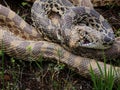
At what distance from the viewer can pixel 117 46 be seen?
210 inches

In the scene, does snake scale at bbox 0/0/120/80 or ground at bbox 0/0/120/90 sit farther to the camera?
snake scale at bbox 0/0/120/80

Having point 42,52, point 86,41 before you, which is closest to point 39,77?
point 42,52

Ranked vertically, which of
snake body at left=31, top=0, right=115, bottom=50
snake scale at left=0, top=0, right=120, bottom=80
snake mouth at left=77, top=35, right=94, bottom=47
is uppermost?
snake body at left=31, top=0, right=115, bottom=50

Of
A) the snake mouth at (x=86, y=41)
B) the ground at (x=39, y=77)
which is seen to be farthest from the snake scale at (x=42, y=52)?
the snake mouth at (x=86, y=41)

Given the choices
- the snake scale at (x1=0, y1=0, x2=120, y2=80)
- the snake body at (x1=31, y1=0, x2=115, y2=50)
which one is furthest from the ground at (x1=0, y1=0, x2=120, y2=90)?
the snake body at (x1=31, y1=0, x2=115, y2=50)

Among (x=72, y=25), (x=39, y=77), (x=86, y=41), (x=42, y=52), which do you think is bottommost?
(x=39, y=77)

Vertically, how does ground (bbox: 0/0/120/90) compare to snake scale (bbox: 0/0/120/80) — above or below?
below

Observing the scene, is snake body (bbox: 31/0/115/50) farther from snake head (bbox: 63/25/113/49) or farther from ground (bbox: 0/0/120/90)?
ground (bbox: 0/0/120/90)

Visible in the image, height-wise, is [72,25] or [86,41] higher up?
[72,25]

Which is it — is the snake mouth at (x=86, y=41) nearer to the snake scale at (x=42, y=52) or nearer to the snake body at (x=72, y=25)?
the snake body at (x=72, y=25)

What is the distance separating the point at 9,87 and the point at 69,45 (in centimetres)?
99

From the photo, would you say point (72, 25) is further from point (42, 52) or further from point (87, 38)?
point (42, 52)

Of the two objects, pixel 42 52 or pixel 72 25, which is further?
pixel 72 25

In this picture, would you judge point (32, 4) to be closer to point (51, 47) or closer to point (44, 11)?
point (44, 11)
